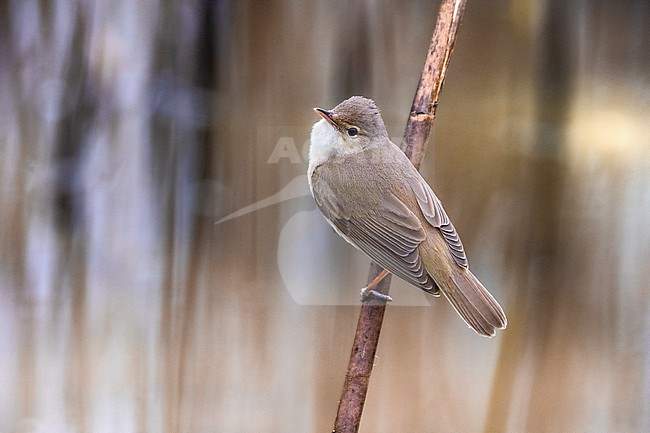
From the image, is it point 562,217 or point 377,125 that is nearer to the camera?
point 377,125

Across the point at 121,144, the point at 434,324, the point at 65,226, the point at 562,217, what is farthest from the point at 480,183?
the point at 65,226

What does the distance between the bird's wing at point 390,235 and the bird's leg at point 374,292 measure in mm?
37

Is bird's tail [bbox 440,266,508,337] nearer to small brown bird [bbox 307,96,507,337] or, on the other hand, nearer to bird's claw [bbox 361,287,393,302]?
small brown bird [bbox 307,96,507,337]

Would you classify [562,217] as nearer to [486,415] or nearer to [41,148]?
[486,415]

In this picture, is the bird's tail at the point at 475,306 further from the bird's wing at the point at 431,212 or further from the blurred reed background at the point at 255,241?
the blurred reed background at the point at 255,241

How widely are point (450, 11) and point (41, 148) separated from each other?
791 mm

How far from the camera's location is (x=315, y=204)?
1.26 meters

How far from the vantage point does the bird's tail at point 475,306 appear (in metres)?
1.05

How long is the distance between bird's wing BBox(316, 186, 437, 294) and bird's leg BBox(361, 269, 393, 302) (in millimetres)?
37

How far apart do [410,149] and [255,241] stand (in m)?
0.34

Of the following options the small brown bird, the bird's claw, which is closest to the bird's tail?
the small brown bird

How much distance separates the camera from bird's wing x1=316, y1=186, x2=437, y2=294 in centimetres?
110

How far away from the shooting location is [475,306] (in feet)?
3.48
